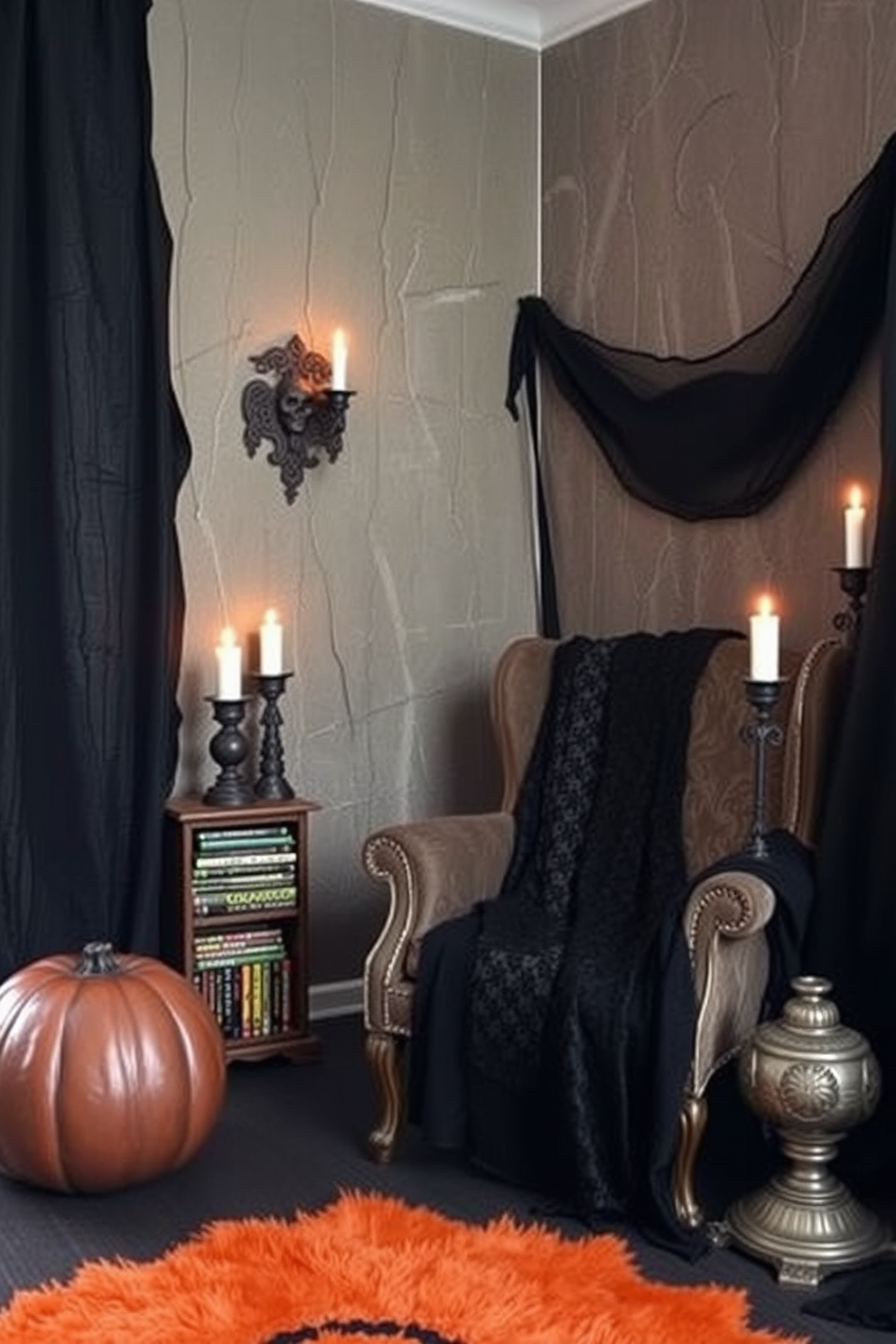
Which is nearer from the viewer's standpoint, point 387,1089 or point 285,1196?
point 285,1196

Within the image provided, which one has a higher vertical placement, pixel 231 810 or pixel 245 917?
pixel 231 810

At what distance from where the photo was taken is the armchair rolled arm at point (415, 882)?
294cm

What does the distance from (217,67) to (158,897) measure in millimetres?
2006

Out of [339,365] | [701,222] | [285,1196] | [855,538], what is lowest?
[285,1196]

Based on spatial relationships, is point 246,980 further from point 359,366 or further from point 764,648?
point 359,366

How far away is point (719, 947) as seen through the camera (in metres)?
2.57

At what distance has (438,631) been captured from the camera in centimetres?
409

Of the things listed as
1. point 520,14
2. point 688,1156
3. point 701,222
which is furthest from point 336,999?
point 520,14

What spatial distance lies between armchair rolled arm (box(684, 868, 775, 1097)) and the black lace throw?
3.80 feet

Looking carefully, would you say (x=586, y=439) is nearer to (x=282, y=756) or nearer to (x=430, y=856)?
(x=282, y=756)

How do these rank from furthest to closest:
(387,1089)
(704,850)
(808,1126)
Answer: (704,850)
(387,1089)
(808,1126)

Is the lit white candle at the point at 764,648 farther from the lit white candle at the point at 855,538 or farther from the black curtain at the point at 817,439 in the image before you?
the lit white candle at the point at 855,538

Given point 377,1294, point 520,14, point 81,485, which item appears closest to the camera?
point 377,1294

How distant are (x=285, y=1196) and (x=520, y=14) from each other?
3.08 m
